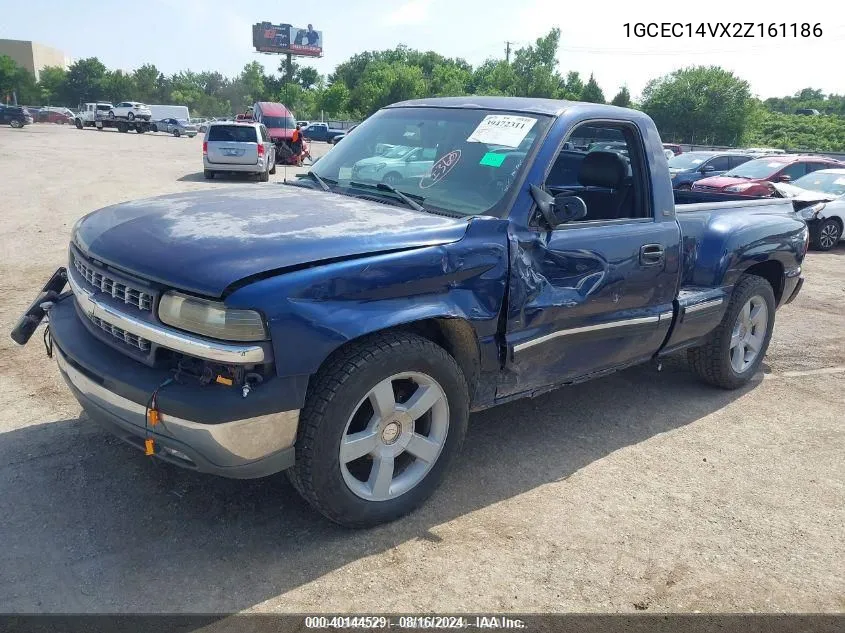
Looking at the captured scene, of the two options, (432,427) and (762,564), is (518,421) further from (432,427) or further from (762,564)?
(762,564)

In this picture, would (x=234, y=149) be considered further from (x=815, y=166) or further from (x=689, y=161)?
(x=815, y=166)

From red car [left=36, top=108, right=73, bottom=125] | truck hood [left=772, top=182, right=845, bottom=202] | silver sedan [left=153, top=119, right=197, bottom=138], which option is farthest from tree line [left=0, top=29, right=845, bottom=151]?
truck hood [left=772, top=182, right=845, bottom=202]

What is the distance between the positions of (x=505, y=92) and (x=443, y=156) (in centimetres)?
6319

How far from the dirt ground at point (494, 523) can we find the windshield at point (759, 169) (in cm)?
1162

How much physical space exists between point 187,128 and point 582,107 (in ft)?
179

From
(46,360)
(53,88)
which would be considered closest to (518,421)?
(46,360)

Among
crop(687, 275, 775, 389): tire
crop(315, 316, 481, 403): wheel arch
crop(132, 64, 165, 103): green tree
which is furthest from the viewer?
crop(132, 64, 165, 103): green tree

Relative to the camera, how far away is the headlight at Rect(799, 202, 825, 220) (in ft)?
41.8

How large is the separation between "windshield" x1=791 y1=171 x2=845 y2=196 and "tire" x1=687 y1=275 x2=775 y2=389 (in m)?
10.2

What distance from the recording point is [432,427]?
3.25 metres

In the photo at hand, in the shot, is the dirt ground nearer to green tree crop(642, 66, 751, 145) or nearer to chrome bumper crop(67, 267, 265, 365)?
chrome bumper crop(67, 267, 265, 365)

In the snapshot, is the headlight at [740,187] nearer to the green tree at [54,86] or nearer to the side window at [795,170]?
the side window at [795,170]

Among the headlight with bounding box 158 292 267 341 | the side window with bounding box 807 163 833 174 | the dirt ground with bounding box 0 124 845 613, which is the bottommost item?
the dirt ground with bounding box 0 124 845 613

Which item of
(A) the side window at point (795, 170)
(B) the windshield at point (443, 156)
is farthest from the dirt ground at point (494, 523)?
(A) the side window at point (795, 170)
